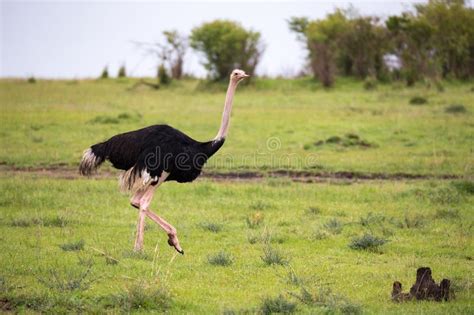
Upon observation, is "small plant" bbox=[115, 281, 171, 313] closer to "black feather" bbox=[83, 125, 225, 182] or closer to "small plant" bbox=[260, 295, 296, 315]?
"small plant" bbox=[260, 295, 296, 315]

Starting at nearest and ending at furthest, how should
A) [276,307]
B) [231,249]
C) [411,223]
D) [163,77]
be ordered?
[276,307]
[231,249]
[411,223]
[163,77]

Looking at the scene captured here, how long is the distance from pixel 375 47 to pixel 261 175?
1797 centimetres

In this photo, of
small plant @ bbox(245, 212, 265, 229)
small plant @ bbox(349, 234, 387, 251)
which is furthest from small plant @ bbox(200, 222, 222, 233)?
small plant @ bbox(349, 234, 387, 251)

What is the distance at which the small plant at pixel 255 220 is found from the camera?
10836 millimetres

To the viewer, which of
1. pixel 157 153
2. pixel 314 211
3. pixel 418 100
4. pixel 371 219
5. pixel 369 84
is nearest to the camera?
pixel 157 153

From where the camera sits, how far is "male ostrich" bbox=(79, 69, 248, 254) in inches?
359

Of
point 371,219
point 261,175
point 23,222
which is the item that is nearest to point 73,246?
point 23,222

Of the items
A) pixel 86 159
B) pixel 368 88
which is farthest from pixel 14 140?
pixel 368 88

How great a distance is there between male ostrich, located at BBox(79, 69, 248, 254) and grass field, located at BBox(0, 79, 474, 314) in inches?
22.3

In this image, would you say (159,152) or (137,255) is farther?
(159,152)

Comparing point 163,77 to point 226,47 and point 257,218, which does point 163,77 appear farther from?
point 257,218

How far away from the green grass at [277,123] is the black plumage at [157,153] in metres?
6.33

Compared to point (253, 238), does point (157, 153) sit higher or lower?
higher

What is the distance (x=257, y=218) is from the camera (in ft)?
36.4
